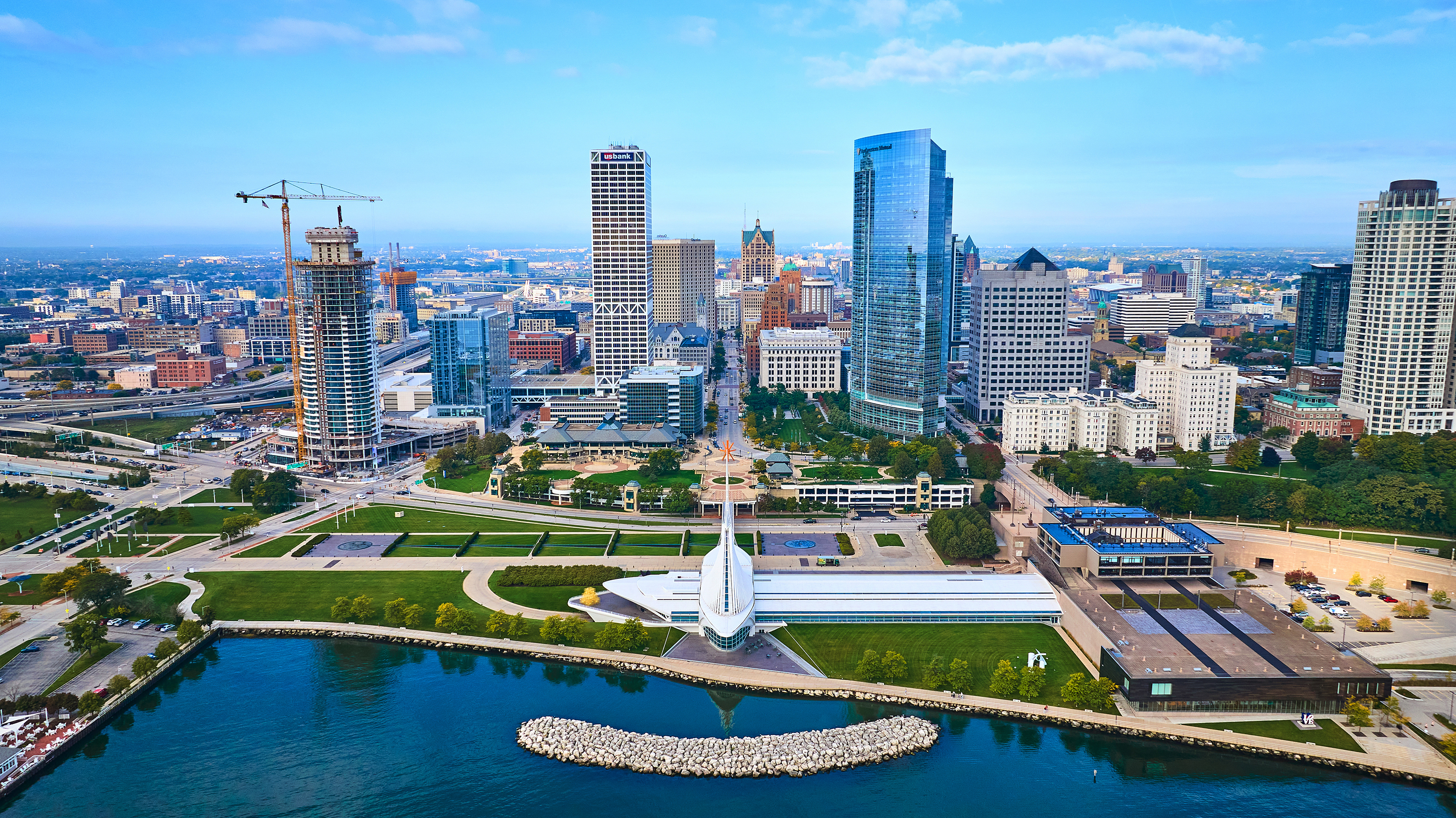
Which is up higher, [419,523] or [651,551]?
[419,523]

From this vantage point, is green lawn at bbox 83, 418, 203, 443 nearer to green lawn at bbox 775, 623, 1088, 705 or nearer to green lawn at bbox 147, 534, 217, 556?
green lawn at bbox 147, 534, 217, 556

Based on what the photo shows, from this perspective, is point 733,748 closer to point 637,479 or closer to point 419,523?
point 419,523

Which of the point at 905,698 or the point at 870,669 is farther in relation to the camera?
the point at 870,669

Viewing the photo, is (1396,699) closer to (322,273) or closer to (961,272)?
(322,273)

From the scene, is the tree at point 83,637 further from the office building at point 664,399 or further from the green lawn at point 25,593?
the office building at point 664,399

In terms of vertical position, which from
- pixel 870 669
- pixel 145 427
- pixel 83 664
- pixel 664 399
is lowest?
pixel 83 664

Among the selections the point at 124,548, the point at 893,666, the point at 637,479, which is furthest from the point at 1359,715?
the point at 124,548

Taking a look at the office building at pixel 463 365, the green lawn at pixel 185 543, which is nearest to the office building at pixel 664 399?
the office building at pixel 463 365
